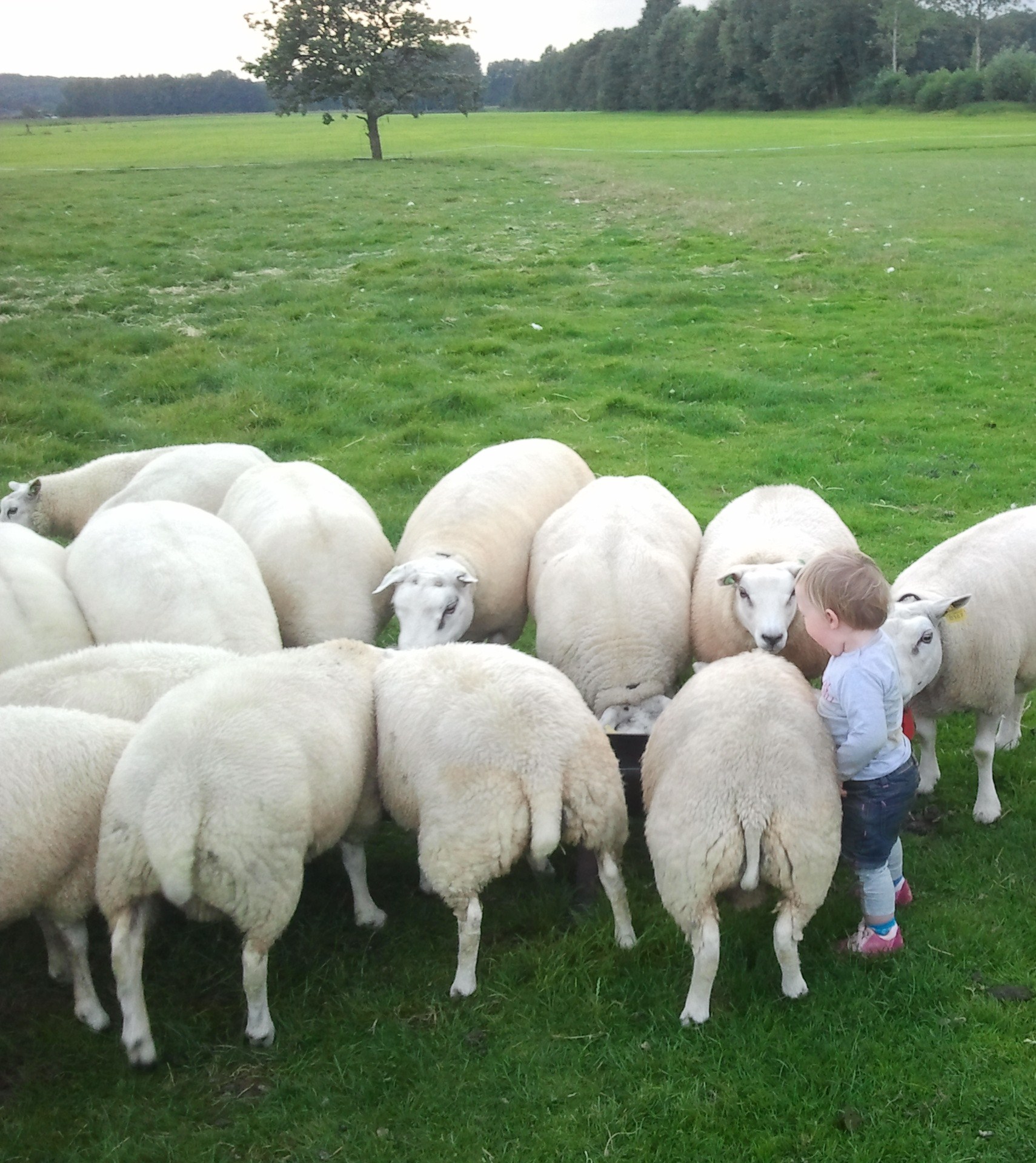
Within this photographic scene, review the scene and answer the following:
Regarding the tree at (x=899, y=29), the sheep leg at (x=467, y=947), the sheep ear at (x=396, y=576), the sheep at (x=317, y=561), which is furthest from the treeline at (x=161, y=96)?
the tree at (x=899, y=29)

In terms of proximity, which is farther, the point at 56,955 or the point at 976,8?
the point at 976,8

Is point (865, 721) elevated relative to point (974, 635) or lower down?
elevated

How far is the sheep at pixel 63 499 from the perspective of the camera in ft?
22.9

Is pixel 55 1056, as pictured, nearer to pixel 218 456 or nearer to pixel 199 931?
pixel 199 931

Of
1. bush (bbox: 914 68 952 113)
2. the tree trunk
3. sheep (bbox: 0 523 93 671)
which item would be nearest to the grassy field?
sheep (bbox: 0 523 93 671)

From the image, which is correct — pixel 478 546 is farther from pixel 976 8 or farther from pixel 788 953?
pixel 976 8

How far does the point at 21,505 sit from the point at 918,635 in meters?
5.61

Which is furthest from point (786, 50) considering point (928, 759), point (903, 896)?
point (903, 896)

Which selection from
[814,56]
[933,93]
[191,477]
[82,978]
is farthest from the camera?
[814,56]

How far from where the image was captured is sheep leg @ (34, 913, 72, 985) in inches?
142

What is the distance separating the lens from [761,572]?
449 cm

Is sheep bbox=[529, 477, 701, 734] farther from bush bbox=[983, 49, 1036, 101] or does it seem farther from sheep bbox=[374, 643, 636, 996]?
bush bbox=[983, 49, 1036, 101]

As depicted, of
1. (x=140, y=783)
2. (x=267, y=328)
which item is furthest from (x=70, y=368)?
(x=140, y=783)

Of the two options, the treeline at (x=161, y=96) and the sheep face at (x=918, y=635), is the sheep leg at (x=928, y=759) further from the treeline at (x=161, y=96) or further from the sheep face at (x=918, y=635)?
the treeline at (x=161, y=96)
